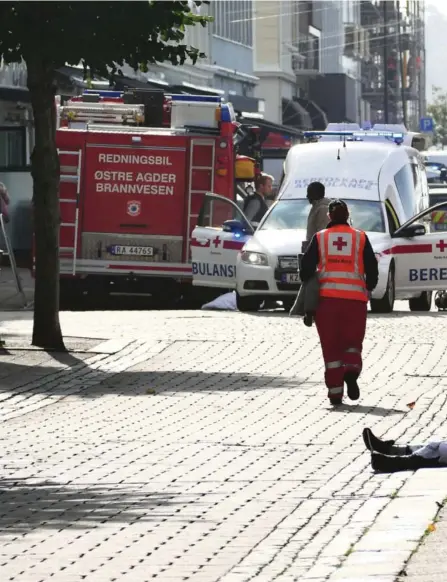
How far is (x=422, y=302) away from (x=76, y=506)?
18.2 meters

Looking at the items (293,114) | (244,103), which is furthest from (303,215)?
(293,114)

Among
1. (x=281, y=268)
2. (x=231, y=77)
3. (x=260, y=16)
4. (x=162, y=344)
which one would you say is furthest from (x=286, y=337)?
(x=260, y=16)

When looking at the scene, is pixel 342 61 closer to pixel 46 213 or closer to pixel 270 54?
pixel 270 54

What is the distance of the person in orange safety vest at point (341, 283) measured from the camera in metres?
15.2

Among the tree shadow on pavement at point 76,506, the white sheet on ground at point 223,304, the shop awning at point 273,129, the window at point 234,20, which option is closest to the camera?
the tree shadow on pavement at point 76,506

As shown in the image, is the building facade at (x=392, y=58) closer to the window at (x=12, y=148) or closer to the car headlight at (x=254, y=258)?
the window at (x=12, y=148)

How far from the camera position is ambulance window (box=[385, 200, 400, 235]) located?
26344 mm

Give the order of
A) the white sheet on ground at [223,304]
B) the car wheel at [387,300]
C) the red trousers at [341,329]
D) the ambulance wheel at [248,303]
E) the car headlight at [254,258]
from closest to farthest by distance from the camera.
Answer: the red trousers at [341,329] < the car wheel at [387,300] < the car headlight at [254,258] < the ambulance wheel at [248,303] < the white sheet on ground at [223,304]

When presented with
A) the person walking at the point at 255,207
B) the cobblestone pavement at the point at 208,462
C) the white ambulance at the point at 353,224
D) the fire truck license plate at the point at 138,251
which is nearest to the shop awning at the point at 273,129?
the person walking at the point at 255,207

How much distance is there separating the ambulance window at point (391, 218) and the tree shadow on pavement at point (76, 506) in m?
16.2

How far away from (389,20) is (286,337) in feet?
441

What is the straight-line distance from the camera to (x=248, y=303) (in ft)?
86.4

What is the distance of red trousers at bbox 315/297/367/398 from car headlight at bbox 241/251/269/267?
34.4ft

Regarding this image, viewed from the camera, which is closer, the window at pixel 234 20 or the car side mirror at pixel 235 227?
the car side mirror at pixel 235 227
